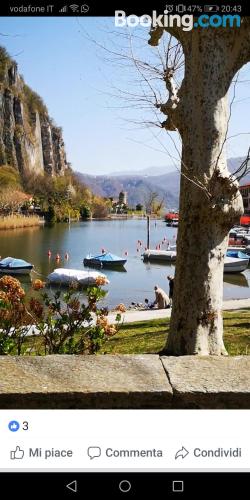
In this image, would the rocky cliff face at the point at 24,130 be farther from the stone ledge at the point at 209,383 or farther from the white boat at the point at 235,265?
the stone ledge at the point at 209,383

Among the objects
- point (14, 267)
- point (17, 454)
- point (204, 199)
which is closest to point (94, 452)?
point (17, 454)

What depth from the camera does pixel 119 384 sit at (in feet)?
6.56

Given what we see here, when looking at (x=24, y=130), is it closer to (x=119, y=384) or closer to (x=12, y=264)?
(x=12, y=264)

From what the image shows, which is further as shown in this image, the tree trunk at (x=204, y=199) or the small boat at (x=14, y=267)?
the small boat at (x=14, y=267)

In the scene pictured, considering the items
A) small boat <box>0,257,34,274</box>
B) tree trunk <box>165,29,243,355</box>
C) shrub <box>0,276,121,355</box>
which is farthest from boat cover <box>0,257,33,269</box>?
tree trunk <box>165,29,243,355</box>

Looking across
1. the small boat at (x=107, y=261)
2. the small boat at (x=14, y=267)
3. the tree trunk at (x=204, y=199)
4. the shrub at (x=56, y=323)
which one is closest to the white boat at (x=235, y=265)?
the small boat at (x=107, y=261)

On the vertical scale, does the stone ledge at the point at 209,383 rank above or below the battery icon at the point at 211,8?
below

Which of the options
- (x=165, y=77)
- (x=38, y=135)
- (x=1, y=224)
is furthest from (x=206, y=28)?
(x=38, y=135)

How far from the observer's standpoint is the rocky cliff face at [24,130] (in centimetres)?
14512

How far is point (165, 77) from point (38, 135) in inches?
6595
